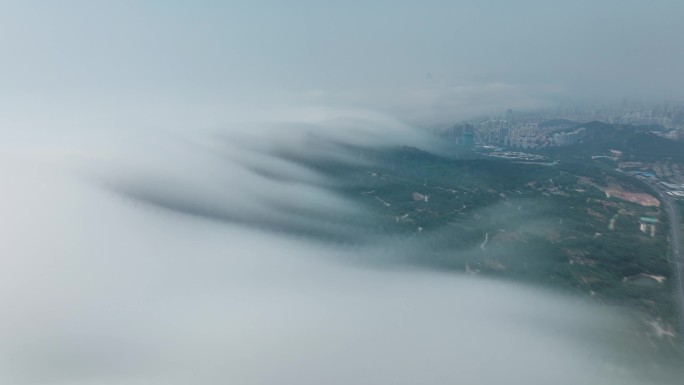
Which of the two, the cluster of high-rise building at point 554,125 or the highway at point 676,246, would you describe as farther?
the cluster of high-rise building at point 554,125

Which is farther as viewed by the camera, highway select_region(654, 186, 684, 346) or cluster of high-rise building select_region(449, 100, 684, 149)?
cluster of high-rise building select_region(449, 100, 684, 149)

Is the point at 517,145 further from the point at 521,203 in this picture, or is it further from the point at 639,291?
the point at 639,291

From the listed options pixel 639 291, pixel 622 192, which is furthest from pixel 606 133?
pixel 639 291

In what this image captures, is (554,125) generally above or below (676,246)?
above

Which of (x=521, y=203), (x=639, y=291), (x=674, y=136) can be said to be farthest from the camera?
(x=674, y=136)

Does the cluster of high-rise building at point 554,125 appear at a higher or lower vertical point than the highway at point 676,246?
higher

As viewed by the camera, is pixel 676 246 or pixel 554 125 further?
pixel 554 125

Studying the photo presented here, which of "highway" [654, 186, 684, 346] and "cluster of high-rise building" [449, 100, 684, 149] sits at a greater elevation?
"cluster of high-rise building" [449, 100, 684, 149]

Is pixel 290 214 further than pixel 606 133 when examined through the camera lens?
No
